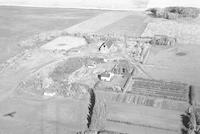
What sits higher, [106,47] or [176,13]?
[176,13]

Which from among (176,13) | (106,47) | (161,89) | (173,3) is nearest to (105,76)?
(161,89)

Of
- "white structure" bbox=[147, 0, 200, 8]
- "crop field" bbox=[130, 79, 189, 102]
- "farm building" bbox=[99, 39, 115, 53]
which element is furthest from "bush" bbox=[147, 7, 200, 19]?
"crop field" bbox=[130, 79, 189, 102]

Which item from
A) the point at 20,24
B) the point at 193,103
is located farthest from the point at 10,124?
the point at 20,24

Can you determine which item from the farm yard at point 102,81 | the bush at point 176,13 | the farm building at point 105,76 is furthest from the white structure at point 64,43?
the bush at point 176,13

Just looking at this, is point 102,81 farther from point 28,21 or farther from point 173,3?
point 173,3

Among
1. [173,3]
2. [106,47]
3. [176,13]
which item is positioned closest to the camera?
[106,47]

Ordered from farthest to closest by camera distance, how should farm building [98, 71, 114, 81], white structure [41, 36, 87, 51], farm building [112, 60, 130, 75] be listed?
white structure [41, 36, 87, 51]
farm building [112, 60, 130, 75]
farm building [98, 71, 114, 81]

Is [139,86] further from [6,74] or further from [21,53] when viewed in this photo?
[21,53]

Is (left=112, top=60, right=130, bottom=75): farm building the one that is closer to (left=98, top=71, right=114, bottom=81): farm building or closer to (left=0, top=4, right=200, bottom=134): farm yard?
(left=0, top=4, right=200, bottom=134): farm yard
